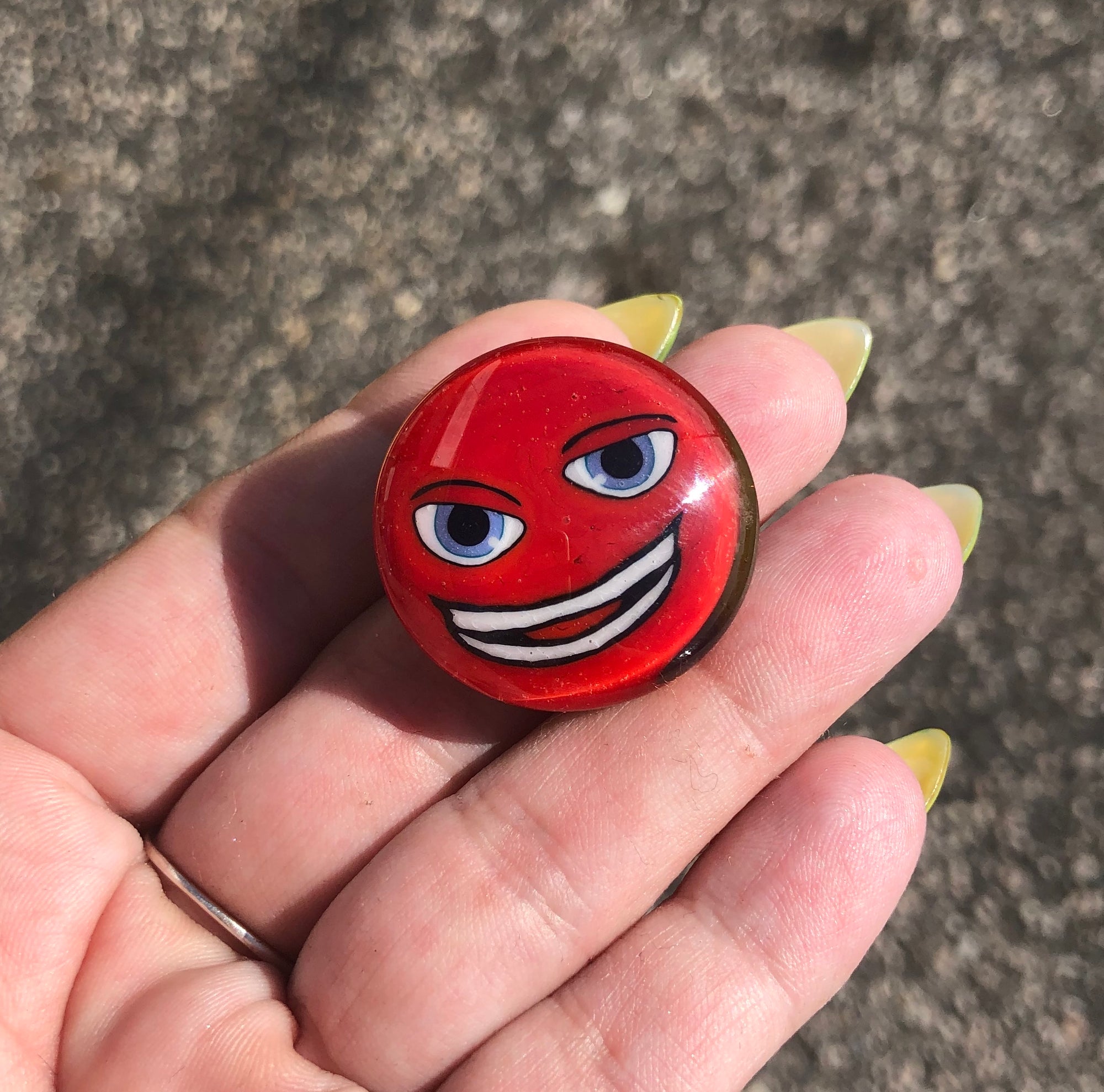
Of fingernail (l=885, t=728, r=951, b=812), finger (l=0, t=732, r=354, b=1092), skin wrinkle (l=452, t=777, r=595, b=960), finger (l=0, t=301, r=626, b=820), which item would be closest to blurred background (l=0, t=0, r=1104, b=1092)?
fingernail (l=885, t=728, r=951, b=812)

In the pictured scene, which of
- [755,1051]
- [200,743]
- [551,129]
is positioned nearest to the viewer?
[755,1051]

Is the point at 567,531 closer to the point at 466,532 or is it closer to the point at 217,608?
the point at 466,532

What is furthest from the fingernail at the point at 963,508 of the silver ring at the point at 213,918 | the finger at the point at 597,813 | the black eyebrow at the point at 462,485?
the silver ring at the point at 213,918

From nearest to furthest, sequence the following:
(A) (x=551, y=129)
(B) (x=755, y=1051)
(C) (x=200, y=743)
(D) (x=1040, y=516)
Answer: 1. (B) (x=755, y=1051)
2. (C) (x=200, y=743)
3. (D) (x=1040, y=516)
4. (A) (x=551, y=129)

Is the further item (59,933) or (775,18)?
(775,18)

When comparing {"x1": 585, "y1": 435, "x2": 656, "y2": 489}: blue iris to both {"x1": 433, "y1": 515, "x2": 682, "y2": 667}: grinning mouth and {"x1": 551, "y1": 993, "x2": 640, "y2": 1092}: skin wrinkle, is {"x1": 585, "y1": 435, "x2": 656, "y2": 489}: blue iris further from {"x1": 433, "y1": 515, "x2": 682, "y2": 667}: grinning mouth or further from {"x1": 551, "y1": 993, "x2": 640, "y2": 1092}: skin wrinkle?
{"x1": 551, "y1": 993, "x2": 640, "y2": 1092}: skin wrinkle

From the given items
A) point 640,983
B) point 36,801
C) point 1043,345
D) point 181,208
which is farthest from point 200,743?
point 1043,345

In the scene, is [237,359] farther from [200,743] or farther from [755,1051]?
[755,1051]
